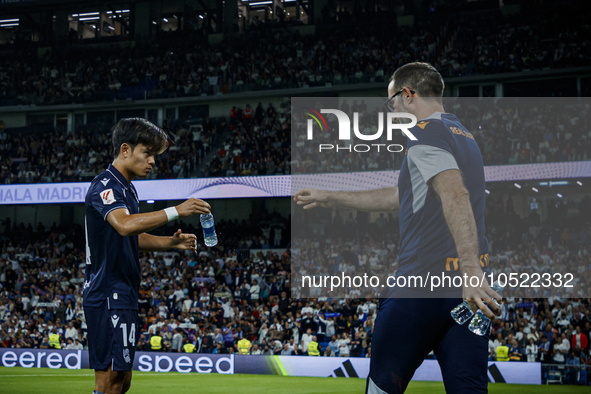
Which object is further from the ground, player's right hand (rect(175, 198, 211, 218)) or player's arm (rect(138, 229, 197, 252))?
player's right hand (rect(175, 198, 211, 218))

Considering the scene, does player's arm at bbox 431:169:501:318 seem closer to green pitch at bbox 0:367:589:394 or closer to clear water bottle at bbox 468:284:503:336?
clear water bottle at bbox 468:284:503:336

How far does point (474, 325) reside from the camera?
3004mm

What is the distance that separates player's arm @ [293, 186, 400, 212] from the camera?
3.69 metres

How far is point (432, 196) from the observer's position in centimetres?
315

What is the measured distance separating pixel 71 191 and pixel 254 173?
23.0ft

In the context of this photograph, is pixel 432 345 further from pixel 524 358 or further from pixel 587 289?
pixel 587 289

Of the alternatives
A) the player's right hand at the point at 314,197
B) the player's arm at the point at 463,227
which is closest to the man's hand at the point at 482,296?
the player's arm at the point at 463,227

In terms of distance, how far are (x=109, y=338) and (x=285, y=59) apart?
2796 centimetres

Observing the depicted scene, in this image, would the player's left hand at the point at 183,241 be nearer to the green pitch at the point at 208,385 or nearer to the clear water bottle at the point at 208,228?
the clear water bottle at the point at 208,228

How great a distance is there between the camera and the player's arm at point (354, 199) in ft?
12.1

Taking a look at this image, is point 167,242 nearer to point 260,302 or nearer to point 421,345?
point 421,345

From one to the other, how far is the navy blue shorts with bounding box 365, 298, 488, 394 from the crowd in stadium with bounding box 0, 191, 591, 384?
43.5 ft

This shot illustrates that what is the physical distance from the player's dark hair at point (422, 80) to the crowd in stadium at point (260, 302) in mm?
13471

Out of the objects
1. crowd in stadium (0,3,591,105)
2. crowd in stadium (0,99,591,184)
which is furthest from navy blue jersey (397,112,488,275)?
crowd in stadium (0,3,591,105)
